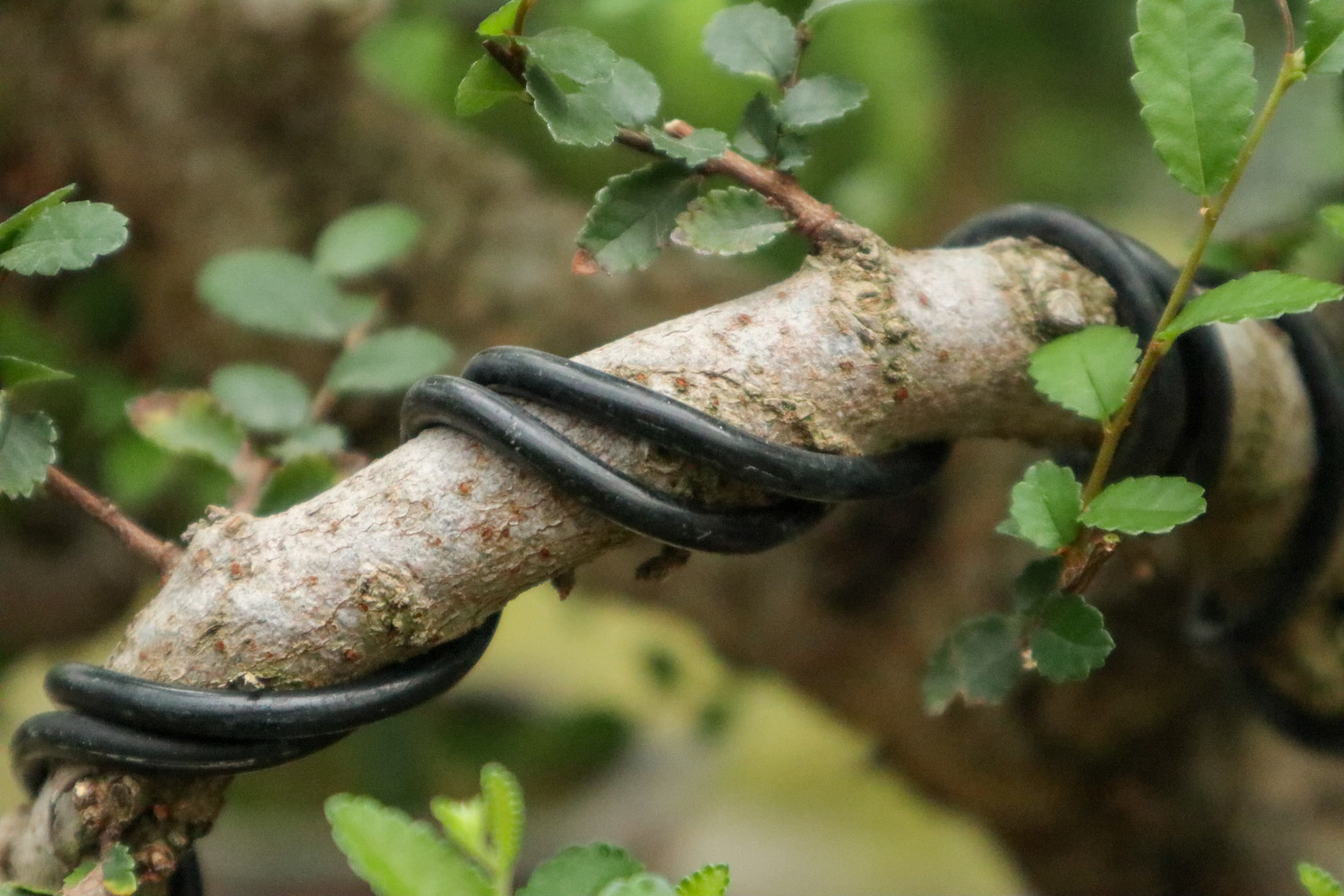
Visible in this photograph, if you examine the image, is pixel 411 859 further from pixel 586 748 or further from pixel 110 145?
pixel 586 748

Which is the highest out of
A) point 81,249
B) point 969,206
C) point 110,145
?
point 81,249

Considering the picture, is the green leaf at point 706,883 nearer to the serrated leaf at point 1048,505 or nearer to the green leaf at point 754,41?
the serrated leaf at point 1048,505

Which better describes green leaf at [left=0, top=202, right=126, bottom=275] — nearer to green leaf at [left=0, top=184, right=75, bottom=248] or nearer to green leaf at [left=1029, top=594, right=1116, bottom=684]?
green leaf at [left=0, top=184, right=75, bottom=248]

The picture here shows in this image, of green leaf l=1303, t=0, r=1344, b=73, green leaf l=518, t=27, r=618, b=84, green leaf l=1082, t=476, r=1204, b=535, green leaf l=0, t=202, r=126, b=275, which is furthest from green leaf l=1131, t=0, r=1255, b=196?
green leaf l=0, t=202, r=126, b=275

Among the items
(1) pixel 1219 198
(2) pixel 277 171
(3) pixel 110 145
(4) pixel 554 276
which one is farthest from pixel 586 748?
(1) pixel 1219 198

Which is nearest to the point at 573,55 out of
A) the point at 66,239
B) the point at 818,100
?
the point at 818,100

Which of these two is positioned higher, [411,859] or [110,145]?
[411,859]

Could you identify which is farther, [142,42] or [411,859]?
[142,42]
